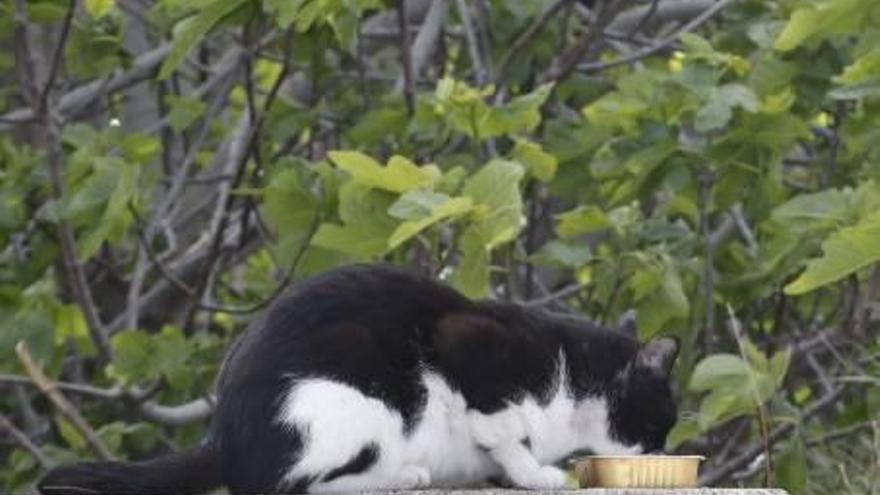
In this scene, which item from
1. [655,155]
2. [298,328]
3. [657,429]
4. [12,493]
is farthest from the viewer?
[12,493]

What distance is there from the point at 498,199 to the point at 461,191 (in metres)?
0.13

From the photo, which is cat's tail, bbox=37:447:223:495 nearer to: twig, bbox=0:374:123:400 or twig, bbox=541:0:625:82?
twig, bbox=0:374:123:400

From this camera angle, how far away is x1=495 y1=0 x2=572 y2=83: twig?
602 centimetres

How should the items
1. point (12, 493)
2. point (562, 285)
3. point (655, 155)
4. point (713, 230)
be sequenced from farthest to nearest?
1. point (562, 285)
2. point (713, 230)
3. point (12, 493)
4. point (655, 155)

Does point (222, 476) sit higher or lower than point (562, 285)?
higher

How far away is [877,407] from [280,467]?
2060 millimetres

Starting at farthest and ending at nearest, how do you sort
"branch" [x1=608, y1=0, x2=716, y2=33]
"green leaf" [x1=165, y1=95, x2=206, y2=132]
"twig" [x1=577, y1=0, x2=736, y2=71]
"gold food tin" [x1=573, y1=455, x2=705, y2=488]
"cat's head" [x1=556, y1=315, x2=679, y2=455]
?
1. "branch" [x1=608, y1=0, x2=716, y2=33]
2. "twig" [x1=577, y1=0, x2=736, y2=71]
3. "green leaf" [x1=165, y1=95, x2=206, y2=132]
4. "cat's head" [x1=556, y1=315, x2=679, y2=455]
5. "gold food tin" [x1=573, y1=455, x2=705, y2=488]

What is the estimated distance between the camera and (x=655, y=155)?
5.47 m

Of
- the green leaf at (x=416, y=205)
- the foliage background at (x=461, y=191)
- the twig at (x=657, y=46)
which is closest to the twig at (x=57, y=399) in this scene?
the foliage background at (x=461, y=191)

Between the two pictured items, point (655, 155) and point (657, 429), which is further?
point (655, 155)

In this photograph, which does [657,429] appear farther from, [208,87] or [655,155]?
[208,87]

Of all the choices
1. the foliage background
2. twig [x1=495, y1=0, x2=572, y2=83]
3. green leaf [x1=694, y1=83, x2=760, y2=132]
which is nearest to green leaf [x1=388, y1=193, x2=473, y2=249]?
the foliage background

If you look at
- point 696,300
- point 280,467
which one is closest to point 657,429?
point 280,467

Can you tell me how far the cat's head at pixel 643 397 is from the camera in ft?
14.7
